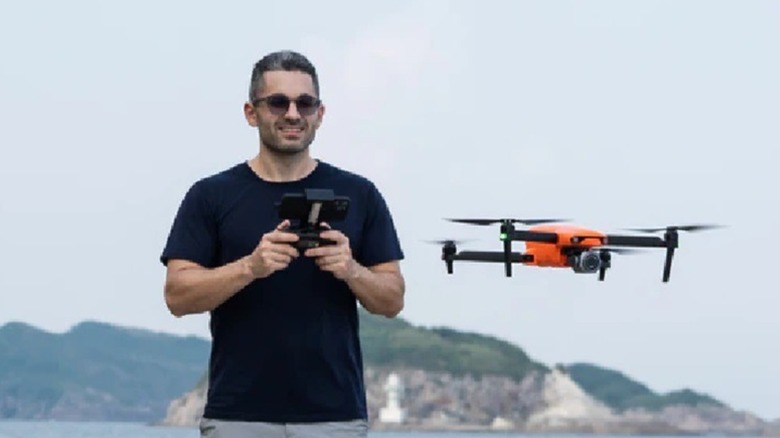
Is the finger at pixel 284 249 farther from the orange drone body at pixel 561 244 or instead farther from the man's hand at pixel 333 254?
the orange drone body at pixel 561 244

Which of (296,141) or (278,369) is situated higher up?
(296,141)

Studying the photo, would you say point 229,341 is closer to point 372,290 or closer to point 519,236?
point 372,290

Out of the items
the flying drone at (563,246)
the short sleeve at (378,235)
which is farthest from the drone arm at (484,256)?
the short sleeve at (378,235)

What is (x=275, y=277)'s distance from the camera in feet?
25.0

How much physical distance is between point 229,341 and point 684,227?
1691 inches

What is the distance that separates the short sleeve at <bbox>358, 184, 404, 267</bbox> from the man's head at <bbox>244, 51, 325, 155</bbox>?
39 centimetres

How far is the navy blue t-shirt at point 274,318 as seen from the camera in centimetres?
761

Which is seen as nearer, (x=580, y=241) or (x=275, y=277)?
(x=275, y=277)

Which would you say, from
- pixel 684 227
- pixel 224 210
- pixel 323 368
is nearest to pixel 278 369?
pixel 323 368

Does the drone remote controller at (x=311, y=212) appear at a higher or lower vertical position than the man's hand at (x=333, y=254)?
higher

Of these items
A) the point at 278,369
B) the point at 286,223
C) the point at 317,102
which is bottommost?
the point at 278,369

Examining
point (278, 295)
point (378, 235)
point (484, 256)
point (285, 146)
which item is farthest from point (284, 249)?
point (484, 256)

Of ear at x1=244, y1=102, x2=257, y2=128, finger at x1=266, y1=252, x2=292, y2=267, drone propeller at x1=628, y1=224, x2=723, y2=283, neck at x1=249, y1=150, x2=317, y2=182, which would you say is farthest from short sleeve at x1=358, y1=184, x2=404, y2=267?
drone propeller at x1=628, y1=224, x2=723, y2=283

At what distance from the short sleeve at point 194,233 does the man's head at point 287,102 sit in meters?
0.39
